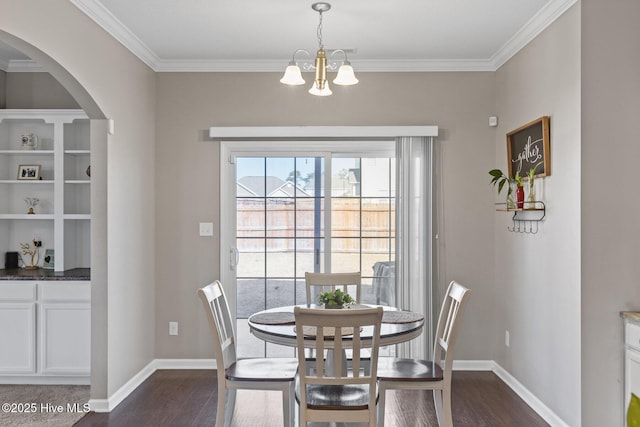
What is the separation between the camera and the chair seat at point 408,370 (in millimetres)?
2832

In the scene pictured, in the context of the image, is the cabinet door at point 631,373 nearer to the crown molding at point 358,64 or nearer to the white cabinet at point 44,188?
the crown molding at point 358,64

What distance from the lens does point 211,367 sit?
4.57 m

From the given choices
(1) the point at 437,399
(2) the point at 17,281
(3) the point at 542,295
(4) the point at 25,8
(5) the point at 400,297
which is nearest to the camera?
(4) the point at 25,8

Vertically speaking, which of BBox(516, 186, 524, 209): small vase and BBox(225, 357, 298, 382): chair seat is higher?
BBox(516, 186, 524, 209): small vase

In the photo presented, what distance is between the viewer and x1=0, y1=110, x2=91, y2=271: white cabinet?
4.34 metres

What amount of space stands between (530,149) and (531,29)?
84 cm

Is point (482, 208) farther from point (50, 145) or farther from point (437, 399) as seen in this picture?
point (50, 145)

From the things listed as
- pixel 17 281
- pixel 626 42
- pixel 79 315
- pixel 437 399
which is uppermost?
pixel 626 42

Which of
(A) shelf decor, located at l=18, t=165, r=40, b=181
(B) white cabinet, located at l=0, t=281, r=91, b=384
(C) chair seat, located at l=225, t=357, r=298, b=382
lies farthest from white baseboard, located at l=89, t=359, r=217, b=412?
(A) shelf decor, located at l=18, t=165, r=40, b=181

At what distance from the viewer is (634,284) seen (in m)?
2.96

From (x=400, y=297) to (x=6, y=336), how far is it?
10.2ft

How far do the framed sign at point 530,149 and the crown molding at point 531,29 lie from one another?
0.63 m

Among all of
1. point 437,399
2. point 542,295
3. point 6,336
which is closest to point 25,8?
point 6,336

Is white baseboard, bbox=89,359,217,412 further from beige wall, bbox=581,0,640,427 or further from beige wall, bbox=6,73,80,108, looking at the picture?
beige wall, bbox=581,0,640,427
